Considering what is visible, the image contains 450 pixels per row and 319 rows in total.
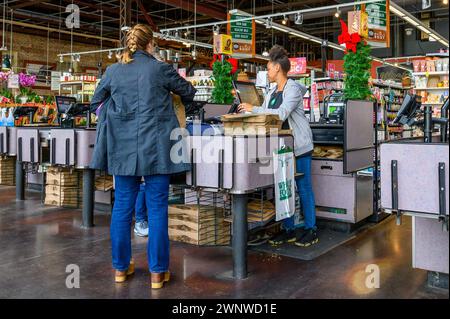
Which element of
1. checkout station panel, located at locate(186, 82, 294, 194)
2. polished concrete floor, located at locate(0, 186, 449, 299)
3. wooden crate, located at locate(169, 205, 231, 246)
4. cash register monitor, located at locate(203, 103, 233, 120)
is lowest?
polished concrete floor, located at locate(0, 186, 449, 299)

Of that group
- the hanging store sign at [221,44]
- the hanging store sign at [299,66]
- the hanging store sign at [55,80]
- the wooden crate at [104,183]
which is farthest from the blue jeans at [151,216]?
the hanging store sign at [55,80]

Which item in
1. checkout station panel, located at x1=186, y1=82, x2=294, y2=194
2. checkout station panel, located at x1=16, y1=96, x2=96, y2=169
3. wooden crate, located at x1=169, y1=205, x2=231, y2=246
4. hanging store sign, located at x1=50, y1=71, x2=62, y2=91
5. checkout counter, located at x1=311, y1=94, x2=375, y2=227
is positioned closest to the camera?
checkout station panel, located at x1=186, y1=82, x2=294, y2=194

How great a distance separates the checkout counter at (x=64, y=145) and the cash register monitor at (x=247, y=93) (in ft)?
5.13

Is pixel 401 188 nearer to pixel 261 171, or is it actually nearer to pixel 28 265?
pixel 261 171

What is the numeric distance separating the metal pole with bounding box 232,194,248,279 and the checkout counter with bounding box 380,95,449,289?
36.8 inches

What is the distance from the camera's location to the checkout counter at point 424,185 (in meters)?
2.44

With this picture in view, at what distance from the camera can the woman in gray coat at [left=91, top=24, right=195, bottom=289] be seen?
2.86 metres

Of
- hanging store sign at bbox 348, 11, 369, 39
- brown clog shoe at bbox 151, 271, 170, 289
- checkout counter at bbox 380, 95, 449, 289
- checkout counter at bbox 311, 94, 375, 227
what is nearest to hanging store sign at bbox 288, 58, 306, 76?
hanging store sign at bbox 348, 11, 369, 39

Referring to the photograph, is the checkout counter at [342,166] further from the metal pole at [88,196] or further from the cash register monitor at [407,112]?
the metal pole at [88,196]

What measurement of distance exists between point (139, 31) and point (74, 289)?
169cm

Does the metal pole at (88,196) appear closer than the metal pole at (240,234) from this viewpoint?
No

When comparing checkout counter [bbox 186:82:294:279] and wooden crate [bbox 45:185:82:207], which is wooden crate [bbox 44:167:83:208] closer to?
wooden crate [bbox 45:185:82:207]

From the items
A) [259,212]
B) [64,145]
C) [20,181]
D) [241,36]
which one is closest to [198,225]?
[259,212]

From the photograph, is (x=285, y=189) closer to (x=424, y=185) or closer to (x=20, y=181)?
(x=424, y=185)
